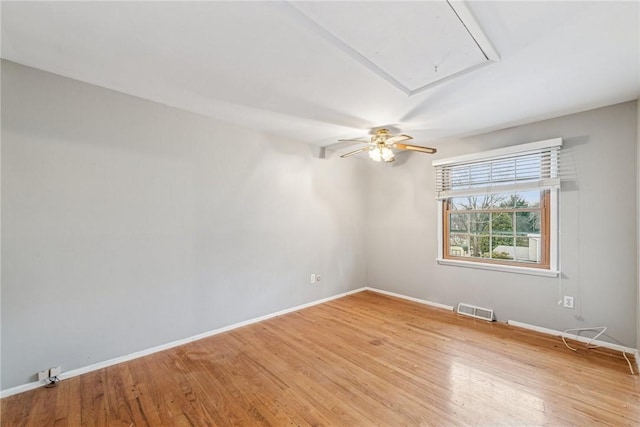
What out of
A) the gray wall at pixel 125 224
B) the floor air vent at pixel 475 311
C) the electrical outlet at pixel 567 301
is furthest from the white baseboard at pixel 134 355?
the electrical outlet at pixel 567 301

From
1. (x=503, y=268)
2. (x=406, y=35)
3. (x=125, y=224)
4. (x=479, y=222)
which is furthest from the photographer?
(x=479, y=222)

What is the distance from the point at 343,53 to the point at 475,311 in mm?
3511

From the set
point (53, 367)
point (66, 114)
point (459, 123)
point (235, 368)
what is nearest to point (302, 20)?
point (66, 114)

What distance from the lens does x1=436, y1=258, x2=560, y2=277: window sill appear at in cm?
311

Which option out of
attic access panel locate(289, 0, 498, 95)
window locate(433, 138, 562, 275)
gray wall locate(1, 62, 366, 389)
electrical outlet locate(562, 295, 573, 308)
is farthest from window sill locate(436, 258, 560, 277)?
attic access panel locate(289, 0, 498, 95)

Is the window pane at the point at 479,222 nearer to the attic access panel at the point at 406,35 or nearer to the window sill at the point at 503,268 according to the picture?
the window sill at the point at 503,268

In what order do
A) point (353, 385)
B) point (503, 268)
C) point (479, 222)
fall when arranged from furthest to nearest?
point (479, 222), point (503, 268), point (353, 385)

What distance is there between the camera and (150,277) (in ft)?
8.94

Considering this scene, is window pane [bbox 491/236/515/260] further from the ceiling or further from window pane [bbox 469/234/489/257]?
the ceiling

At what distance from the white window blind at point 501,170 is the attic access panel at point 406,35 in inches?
70.1

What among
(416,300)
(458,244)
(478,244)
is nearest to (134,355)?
(416,300)

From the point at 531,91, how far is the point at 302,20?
2202mm

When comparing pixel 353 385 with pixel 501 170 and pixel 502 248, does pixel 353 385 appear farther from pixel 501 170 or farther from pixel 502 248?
pixel 501 170

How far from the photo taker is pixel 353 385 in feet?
7.14
